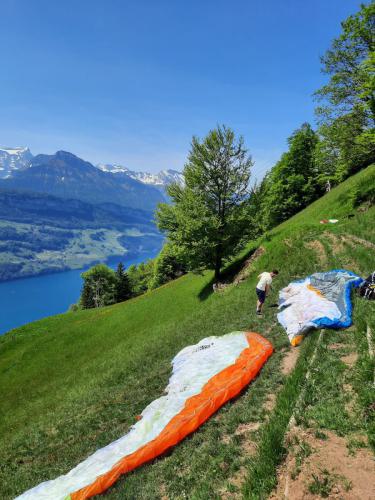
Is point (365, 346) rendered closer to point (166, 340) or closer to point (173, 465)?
point (173, 465)

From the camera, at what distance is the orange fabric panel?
27.2ft

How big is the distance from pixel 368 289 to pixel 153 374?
11.7 m

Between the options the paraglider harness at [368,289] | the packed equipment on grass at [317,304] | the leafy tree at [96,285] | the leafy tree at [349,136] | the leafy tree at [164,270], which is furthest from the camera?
the leafy tree at [96,285]

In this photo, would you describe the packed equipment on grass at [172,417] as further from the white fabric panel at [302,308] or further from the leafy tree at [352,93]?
the leafy tree at [352,93]

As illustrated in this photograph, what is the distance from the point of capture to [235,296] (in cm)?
2633

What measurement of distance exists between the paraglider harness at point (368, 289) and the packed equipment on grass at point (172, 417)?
5.24m

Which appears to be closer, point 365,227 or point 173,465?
point 173,465

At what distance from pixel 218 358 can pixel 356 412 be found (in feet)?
22.5

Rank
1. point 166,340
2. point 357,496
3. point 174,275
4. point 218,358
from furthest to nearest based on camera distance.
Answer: point 174,275
point 166,340
point 218,358
point 357,496

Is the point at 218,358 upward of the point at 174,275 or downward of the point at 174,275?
upward

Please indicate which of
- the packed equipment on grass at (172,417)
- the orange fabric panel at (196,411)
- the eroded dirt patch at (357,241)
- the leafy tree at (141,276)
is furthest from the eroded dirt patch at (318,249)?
the leafy tree at (141,276)

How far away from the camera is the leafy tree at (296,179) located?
197 ft

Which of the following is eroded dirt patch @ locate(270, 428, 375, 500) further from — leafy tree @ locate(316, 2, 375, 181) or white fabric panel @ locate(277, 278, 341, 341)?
leafy tree @ locate(316, 2, 375, 181)

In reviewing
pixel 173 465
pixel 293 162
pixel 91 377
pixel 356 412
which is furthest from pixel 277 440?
pixel 293 162
